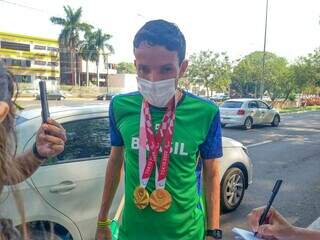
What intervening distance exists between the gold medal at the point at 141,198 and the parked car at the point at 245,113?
51.0 ft

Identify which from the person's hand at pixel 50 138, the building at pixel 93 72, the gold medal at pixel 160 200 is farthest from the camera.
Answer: the building at pixel 93 72

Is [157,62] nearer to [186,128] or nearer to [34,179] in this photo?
[186,128]

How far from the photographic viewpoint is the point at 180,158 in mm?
2100

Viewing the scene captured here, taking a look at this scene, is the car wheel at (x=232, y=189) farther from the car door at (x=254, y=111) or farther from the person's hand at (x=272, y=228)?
the car door at (x=254, y=111)

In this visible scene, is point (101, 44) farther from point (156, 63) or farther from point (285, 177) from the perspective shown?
point (156, 63)

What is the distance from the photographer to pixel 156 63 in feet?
7.07

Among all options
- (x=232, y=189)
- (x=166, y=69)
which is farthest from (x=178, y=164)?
(x=232, y=189)

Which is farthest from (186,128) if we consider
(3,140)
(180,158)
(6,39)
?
(6,39)

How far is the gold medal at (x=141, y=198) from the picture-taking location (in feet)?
6.85

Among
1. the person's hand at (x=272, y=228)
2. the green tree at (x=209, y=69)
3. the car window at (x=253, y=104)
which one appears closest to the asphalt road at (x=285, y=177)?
the person's hand at (x=272, y=228)

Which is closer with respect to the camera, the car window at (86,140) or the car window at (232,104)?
the car window at (86,140)

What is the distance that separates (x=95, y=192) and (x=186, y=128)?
1645mm

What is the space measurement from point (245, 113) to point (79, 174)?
48.3 ft

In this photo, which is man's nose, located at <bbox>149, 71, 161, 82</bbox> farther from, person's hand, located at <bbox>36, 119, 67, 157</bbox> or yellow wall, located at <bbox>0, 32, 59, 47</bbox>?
yellow wall, located at <bbox>0, 32, 59, 47</bbox>
